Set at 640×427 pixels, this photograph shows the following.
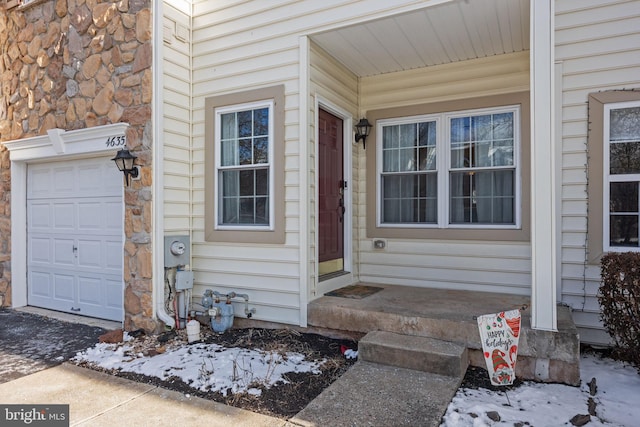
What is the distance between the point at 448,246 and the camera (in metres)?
4.74

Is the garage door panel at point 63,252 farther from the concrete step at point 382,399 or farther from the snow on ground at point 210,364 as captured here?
the concrete step at point 382,399

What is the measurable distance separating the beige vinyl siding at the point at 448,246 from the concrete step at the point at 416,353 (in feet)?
4.79

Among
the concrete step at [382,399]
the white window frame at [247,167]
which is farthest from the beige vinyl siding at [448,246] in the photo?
the concrete step at [382,399]

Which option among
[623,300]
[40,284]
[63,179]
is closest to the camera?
[623,300]

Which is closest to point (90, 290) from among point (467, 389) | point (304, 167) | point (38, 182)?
point (38, 182)

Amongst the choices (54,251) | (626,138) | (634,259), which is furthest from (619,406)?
(54,251)

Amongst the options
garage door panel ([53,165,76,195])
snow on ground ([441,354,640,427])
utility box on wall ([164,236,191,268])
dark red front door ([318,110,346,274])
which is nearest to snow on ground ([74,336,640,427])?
snow on ground ([441,354,640,427])

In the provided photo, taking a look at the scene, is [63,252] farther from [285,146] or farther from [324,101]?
[324,101]

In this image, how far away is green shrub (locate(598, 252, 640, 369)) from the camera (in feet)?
9.93

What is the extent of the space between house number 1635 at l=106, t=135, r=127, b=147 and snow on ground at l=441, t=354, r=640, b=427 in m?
4.12

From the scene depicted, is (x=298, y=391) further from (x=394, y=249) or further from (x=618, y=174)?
(x=618, y=174)

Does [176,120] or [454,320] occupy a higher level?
[176,120]

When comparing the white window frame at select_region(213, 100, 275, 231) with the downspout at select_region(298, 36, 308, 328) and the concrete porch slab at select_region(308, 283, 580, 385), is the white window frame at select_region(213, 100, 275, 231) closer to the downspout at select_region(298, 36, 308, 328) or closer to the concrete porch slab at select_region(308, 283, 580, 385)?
the downspout at select_region(298, 36, 308, 328)

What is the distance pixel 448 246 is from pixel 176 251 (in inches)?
121
